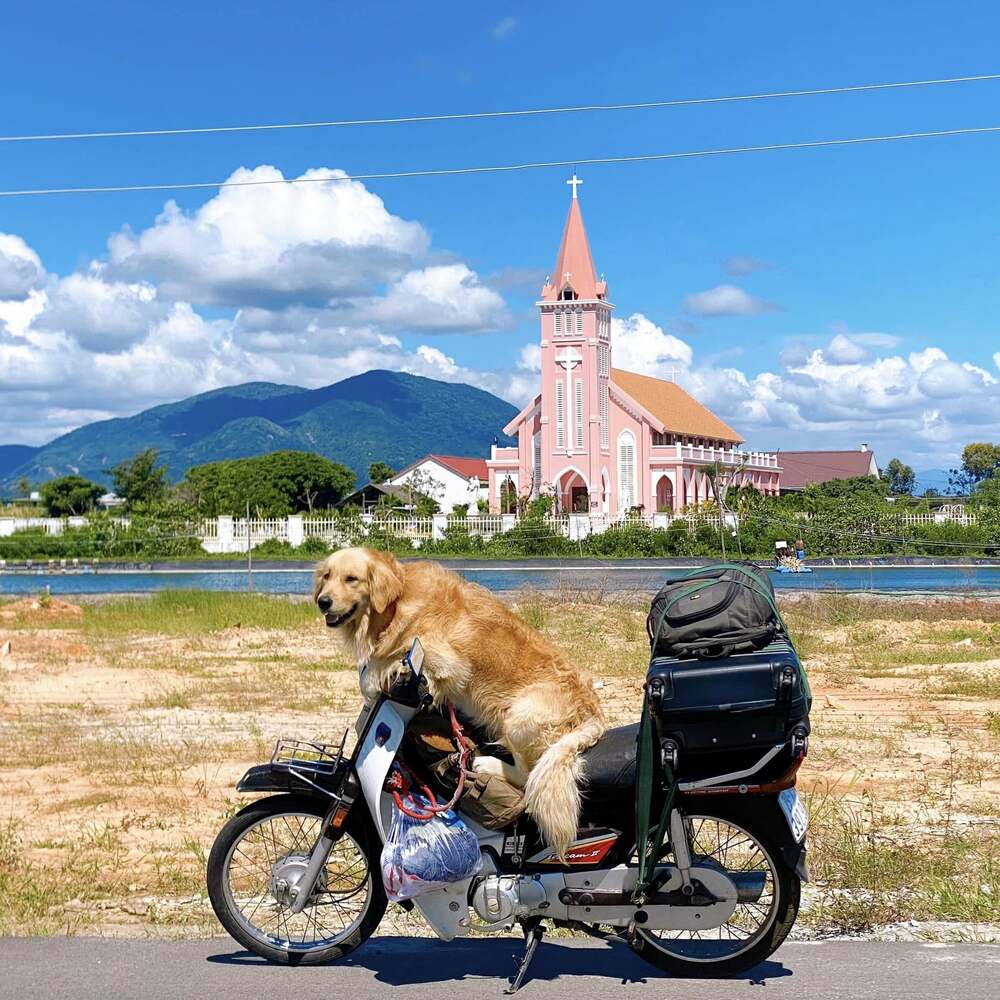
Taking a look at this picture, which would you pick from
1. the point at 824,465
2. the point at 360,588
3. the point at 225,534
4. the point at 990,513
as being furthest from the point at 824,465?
the point at 360,588

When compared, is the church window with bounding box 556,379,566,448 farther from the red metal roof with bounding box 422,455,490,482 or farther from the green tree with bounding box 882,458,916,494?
the green tree with bounding box 882,458,916,494

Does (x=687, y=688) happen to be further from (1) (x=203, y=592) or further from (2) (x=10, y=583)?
(2) (x=10, y=583)

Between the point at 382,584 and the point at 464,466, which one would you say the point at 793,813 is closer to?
the point at 382,584

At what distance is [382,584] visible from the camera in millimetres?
5555

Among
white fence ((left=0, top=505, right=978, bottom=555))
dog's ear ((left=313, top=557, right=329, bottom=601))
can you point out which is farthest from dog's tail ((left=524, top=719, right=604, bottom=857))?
white fence ((left=0, top=505, right=978, bottom=555))

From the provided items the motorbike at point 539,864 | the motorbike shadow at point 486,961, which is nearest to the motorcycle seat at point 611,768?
the motorbike at point 539,864

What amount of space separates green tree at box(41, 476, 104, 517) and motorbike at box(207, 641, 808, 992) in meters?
87.7

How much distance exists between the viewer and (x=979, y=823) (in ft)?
23.7

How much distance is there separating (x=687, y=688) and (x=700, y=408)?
84.7 meters

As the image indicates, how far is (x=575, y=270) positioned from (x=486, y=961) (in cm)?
6660

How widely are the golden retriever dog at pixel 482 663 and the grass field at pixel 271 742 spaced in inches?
46.9

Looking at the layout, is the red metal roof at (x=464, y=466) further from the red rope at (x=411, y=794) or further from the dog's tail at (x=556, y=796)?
the dog's tail at (x=556, y=796)

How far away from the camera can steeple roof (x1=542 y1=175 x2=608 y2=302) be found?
6962 centimetres

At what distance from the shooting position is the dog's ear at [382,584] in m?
5.55
